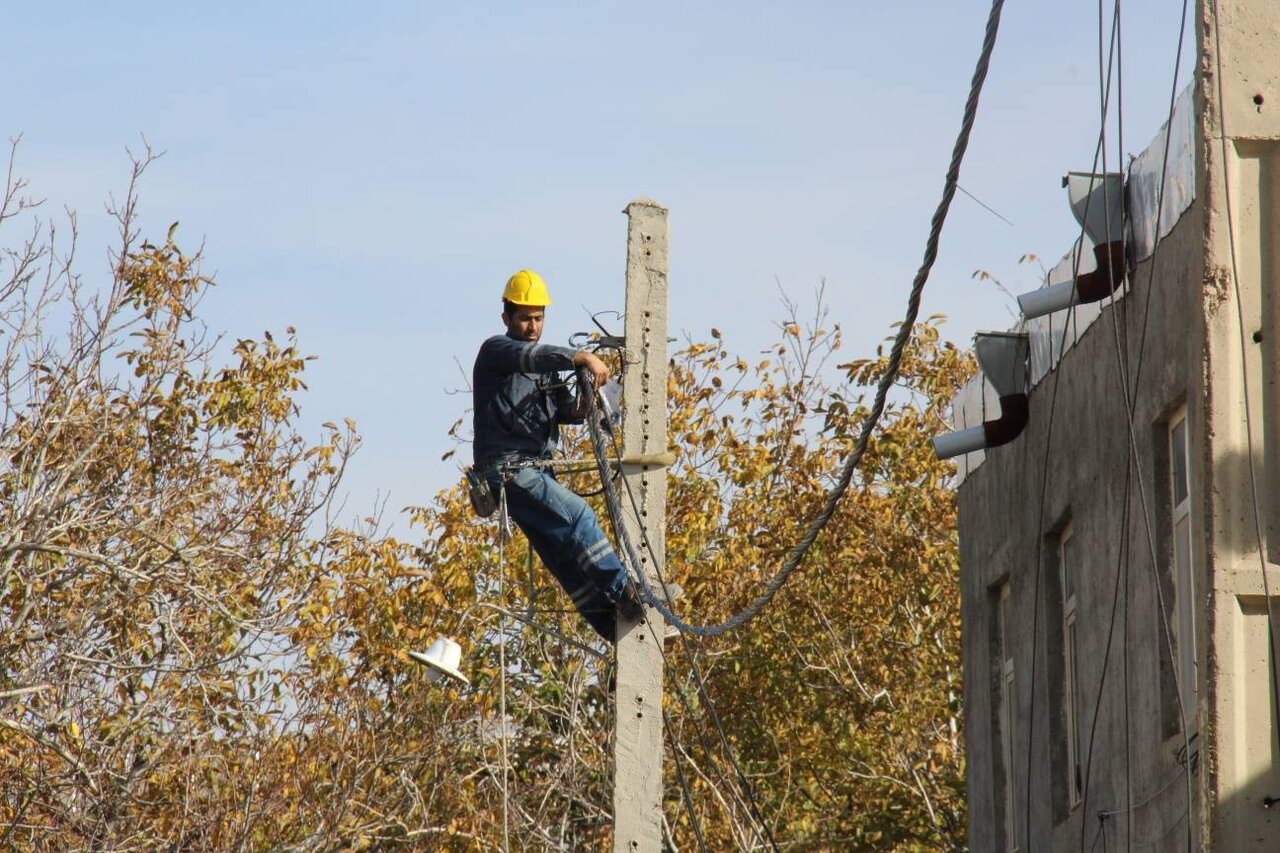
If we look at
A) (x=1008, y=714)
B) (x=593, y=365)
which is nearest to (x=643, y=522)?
(x=593, y=365)

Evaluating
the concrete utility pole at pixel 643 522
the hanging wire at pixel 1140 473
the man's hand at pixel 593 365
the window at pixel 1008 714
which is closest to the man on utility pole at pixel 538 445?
the man's hand at pixel 593 365

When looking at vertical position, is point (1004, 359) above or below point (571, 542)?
above

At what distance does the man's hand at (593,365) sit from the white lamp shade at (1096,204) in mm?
2892

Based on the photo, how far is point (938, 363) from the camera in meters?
28.1

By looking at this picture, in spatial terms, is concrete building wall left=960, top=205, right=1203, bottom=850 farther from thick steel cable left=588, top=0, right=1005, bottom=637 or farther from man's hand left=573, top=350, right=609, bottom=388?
man's hand left=573, top=350, right=609, bottom=388

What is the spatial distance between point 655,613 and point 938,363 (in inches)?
698

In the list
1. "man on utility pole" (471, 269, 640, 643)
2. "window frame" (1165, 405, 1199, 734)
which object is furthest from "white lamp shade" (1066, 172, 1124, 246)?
"man on utility pole" (471, 269, 640, 643)

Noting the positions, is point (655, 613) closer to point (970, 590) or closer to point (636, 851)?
point (636, 851)

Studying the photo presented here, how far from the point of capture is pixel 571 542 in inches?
441

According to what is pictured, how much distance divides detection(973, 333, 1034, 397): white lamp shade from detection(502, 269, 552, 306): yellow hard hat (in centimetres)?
376

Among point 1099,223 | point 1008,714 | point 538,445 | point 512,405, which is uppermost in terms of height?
point 1099,223

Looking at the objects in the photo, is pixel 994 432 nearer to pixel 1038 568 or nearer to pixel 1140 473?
pixel 1038 568

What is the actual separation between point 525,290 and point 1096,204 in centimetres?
334

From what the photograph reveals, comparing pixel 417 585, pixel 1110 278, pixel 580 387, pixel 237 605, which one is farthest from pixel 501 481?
pixel 417 585
